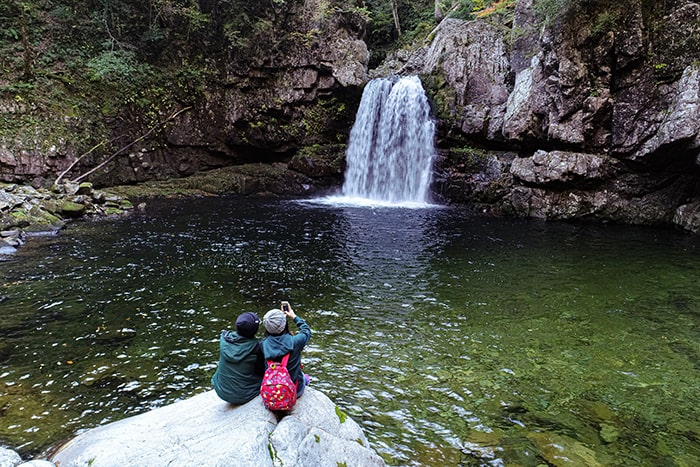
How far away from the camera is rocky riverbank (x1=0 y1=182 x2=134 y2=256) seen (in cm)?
1397

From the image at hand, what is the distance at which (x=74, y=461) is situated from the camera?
3.81 meters

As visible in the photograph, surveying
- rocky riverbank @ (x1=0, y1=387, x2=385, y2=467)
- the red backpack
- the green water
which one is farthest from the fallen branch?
the red backpack

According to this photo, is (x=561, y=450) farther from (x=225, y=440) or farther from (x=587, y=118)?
(x=587, y=118)

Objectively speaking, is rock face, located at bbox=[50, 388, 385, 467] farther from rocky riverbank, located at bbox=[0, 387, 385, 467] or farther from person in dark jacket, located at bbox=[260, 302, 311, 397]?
person in dark jacket, located at bbox=[260, 302, 311, 397]

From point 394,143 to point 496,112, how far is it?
5546 millimetres

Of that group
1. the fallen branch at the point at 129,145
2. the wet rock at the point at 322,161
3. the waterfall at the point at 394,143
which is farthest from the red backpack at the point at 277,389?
the wet rock at the point at 322,161

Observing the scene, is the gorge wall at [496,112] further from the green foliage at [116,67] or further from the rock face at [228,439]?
the rock face at [228,439]

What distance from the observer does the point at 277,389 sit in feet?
12.9

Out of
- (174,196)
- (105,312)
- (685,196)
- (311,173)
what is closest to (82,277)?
(105,312)

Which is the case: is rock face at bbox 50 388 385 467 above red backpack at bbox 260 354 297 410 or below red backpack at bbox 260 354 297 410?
below

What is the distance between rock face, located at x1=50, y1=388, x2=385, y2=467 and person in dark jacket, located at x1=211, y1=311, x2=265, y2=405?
0.41 feet

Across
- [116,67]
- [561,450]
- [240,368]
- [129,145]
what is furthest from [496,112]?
[240,368]

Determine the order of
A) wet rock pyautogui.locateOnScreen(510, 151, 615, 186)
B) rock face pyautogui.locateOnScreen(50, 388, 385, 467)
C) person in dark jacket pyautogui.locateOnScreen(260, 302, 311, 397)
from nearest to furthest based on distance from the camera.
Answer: rock face pyautogui.locateOnScreen(50, 388, 385, 467) → person in dark jacket pyautogui.locateOnScreen(260, 302, 311, 397) → wet rock pyautogui.locateOnScreen(510, 151, 615, 186)

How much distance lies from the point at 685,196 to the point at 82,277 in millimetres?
21234
